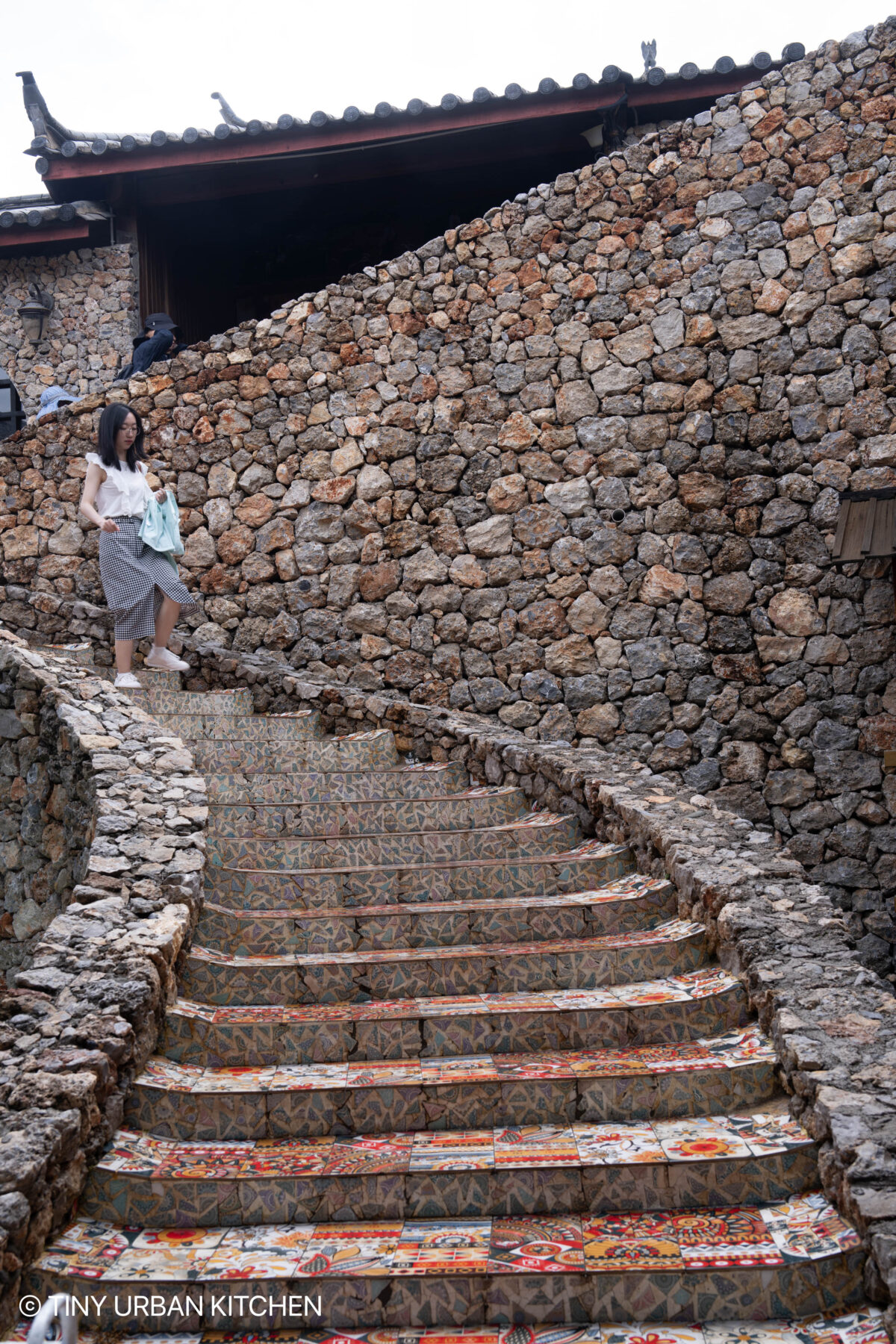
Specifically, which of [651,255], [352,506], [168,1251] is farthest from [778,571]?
[168,1251]

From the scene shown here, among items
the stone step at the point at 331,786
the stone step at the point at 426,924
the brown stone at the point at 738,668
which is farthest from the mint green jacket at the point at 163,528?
the brown stone at the point at 738,668

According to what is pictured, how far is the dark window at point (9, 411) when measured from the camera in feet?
28.3

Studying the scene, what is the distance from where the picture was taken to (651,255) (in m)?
7.17

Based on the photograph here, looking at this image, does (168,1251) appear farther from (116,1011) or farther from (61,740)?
(61,740)

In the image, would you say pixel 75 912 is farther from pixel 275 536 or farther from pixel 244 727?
pixel 275 536

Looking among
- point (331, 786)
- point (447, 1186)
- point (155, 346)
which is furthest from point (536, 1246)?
point (155, 346)

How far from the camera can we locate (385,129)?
28.7ft

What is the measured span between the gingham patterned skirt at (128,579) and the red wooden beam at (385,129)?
392 cm

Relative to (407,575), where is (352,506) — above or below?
above

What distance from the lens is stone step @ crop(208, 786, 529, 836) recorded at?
5.07 m

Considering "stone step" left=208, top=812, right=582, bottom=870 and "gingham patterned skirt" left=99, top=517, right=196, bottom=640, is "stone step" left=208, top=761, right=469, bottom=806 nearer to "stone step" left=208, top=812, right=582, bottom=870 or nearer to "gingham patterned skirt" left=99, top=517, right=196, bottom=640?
"stone step" left=208, top=812, right=582, bottom=870

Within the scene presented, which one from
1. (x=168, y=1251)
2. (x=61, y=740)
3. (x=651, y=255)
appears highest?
(x=651, y=255)

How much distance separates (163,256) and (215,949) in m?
8.00

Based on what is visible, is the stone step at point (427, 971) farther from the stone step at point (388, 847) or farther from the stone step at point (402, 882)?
the stone step at point (388, 847)
